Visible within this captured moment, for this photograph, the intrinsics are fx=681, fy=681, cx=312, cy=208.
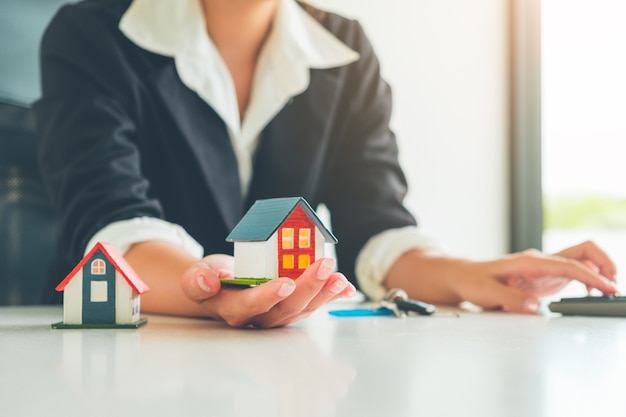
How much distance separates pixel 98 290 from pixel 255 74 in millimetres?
679

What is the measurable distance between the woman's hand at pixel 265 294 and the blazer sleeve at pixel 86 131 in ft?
0.86

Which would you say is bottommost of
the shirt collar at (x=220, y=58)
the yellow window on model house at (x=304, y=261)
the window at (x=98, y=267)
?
the window at (x=98, y=267)

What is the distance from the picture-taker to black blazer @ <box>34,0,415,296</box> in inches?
37.0

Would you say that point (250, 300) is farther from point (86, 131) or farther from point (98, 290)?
point (86, 131)

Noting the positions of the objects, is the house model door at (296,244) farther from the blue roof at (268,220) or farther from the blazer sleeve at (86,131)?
the blazer sleeve at (86,131)

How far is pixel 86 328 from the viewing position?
0.64m

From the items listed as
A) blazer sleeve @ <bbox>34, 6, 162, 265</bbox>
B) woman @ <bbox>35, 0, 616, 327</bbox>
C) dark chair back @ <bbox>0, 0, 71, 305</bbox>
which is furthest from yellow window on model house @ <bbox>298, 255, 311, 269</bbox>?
dark chair back @ <bbox>0, 0, 71, 305</bbox>

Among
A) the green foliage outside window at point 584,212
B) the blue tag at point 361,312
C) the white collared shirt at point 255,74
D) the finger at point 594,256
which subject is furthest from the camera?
the green foliage outside window at point 584,212

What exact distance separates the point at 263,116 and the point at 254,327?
59 centimetres

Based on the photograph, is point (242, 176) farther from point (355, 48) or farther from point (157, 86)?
point (355, 48)

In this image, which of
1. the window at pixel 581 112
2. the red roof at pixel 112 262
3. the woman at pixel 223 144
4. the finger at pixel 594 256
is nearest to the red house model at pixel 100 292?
the red roof at pixel 112 262

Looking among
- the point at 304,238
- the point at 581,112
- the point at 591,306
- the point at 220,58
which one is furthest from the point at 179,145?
the point at 581,112

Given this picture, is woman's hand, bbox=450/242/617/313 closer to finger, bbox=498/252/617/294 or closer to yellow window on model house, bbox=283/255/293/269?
finger, bbox=498/252/617/294

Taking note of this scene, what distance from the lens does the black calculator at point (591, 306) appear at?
0.83 metres
